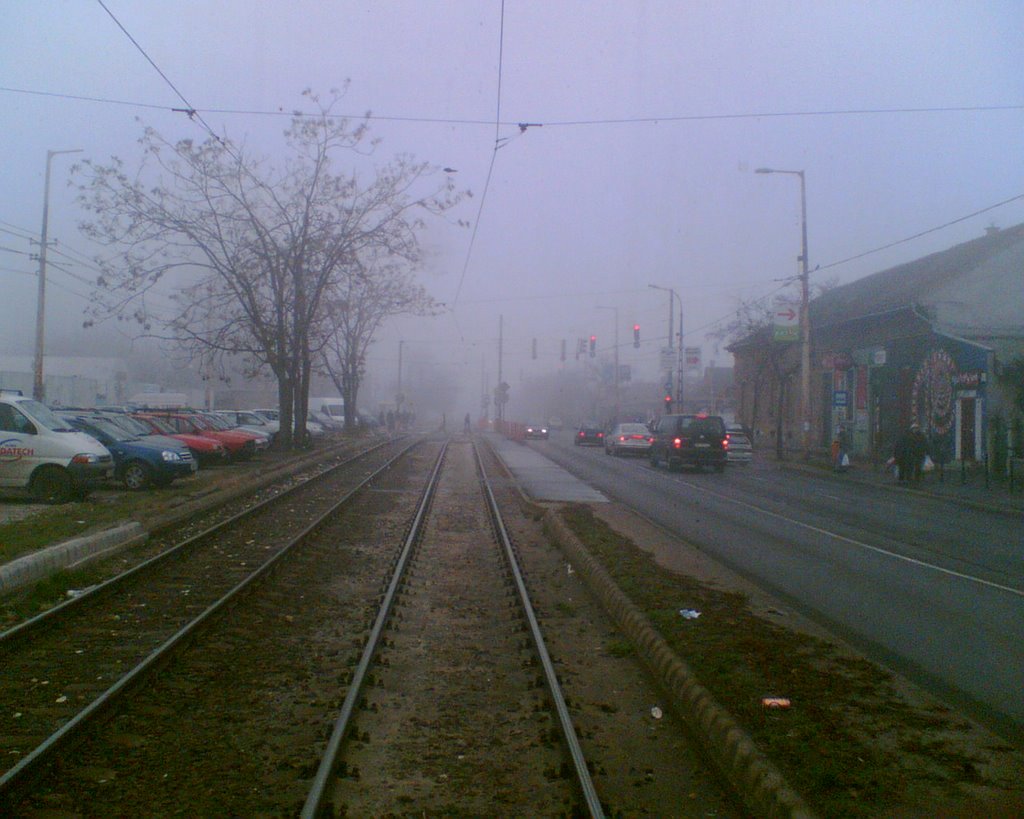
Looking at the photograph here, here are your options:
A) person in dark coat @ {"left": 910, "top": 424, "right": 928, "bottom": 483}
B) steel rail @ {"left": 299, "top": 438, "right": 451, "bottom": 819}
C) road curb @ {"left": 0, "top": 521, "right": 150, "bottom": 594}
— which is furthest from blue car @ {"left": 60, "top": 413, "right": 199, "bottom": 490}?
person in dark coat @ {"left": 910, "top": 424, "right": 928, "bottom": 483}

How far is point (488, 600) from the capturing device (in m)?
10.4

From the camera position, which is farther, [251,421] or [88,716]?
[251,421]

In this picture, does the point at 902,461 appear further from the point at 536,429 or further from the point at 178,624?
the point at 536,429

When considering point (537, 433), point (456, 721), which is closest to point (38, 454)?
point (456, 721)

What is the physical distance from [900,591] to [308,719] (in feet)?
25.2

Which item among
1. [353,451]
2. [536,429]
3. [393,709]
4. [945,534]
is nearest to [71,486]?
[393,709]

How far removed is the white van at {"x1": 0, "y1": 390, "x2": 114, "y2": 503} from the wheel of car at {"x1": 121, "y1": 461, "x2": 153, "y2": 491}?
337cm

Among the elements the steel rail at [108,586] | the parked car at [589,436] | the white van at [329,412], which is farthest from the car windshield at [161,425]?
the white van at [329,412]

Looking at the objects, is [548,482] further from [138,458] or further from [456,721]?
[456,721]

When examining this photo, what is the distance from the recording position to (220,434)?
97.8ft

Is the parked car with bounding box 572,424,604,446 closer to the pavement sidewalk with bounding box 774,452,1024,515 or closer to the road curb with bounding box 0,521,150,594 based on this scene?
the pavement sidewalk with bounding box 774,452,1024,515

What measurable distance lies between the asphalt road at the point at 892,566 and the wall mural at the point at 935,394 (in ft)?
30.7

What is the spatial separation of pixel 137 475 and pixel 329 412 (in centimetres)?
4608

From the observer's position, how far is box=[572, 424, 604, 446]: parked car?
5438cm
